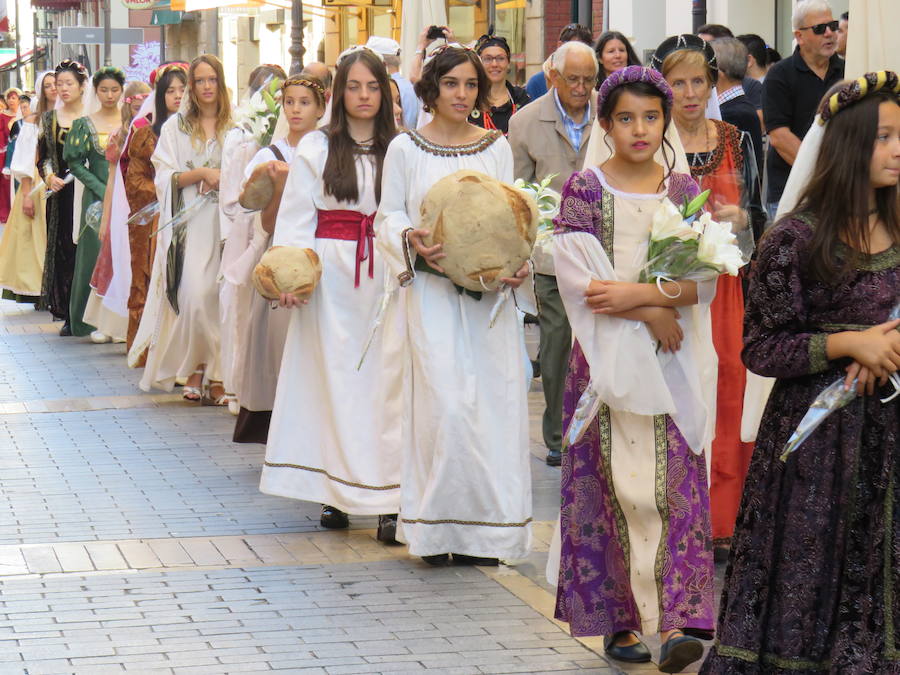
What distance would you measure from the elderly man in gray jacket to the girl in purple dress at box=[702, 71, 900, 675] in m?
4.64

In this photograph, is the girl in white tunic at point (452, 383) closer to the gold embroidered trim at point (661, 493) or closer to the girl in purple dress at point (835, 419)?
the gold embroidered trim at point (661, 493)

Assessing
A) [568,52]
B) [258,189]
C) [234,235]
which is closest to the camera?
[258,189]

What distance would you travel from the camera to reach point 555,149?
9.54 m

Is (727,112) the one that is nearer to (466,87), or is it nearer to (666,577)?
(466,87)

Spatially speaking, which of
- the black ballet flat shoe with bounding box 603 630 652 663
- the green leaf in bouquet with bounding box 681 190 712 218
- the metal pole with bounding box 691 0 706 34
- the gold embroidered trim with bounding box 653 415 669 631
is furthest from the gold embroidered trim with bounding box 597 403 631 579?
the metal pole with bounding box 691 0 706 34

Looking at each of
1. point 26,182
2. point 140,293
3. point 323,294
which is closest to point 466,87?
point 323,294

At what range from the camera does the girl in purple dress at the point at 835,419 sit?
458 cm

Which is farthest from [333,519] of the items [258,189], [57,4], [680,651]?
[57,4]

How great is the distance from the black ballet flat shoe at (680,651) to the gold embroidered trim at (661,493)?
0.25ft

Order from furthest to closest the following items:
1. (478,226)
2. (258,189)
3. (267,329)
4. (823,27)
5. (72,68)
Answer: (72,68), (823,27), (267,329), (258,189), (478,226)

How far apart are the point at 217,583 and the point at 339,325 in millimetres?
1427

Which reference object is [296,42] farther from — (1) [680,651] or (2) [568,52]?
(1) [680,651]

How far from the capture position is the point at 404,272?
6.93 m

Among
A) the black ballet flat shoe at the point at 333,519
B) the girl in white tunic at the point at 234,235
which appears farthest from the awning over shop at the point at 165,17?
the black ballet flat shoe at the point at 333,519
